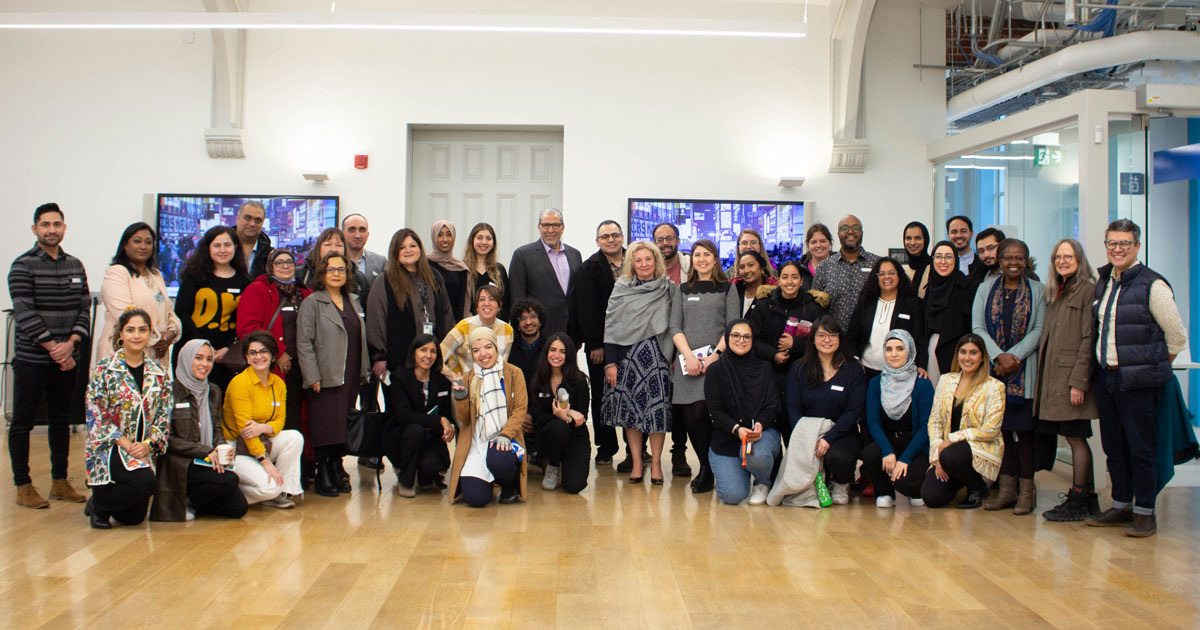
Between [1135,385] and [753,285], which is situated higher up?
[753,285]

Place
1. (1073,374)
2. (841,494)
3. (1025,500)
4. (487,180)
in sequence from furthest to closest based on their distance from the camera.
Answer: (487,180), (841,494), (1025,500), (1073,374)

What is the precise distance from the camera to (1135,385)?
395 cm

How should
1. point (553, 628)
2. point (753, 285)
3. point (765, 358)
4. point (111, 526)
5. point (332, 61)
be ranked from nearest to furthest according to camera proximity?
1. point (553, 628)
2. point (111, 526)
3. point (765, 358)
4. point (753, 285)
5. point (332, 61)

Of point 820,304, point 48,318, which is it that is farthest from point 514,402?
point 48,318

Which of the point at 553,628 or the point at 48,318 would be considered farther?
the point at 48,318

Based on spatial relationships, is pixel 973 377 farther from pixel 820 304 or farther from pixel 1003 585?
pixel 1003 585

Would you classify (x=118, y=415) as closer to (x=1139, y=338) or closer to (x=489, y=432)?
(x=489, y=432)

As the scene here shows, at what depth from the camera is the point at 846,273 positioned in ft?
17.0

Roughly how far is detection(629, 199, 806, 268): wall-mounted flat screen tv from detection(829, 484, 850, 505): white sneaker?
3.54m

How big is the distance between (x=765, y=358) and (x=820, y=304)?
469 mm

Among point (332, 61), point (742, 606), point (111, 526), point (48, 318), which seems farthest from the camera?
point (332, 61)

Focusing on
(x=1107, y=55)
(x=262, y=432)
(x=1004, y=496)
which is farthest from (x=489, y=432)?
(x=1107, y=55)

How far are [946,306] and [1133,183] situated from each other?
157cm

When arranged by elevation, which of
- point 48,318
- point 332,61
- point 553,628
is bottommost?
point 553,628
